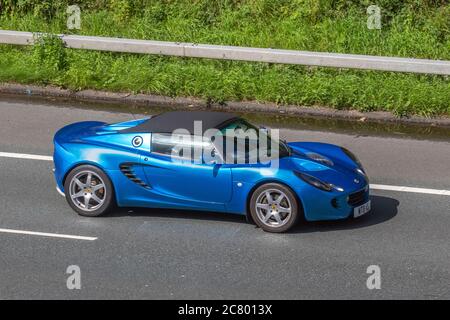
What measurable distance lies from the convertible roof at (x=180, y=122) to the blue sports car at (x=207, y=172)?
12 millimetres

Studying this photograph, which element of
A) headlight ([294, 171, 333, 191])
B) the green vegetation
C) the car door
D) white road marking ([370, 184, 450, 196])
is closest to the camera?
headlight ([294, 171, 333, 191])

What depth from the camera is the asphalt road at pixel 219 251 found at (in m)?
10.9

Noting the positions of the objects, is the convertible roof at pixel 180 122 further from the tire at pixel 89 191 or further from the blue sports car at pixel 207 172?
the tire at pixel 89 191

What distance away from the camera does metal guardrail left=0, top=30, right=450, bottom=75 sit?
17422 millimetres

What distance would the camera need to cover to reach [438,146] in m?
15.9

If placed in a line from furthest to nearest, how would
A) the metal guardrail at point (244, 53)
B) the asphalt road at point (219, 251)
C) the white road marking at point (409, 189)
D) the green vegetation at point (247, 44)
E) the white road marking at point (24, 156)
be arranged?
the green vegetation at point (247, 44) < the metal guardrail at point (244, 53) < the white road marking at point (24, 156) < the white road marking at point (409, 189) < the asphalt road at point (219, 251)

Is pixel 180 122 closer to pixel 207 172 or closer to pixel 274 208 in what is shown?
pixel 207 172

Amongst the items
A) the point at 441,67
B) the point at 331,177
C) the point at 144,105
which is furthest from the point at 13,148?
the point at 441,67

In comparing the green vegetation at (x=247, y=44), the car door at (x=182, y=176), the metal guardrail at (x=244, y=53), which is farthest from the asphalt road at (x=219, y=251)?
the green vegetation at (x=247, y=44)

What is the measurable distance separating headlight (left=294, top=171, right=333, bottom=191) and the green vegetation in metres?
5.30

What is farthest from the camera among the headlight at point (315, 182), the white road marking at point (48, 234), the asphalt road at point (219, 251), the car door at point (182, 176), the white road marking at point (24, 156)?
the white road marking at point (24, 156)

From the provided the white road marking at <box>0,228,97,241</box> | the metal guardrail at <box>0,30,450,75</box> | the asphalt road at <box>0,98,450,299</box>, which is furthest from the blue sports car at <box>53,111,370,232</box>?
the metal guardrail at <box>0,30,450,75</box>

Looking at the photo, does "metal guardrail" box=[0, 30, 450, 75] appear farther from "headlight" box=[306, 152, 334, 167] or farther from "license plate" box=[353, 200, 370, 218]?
"license plate" box=[353, 200, 370, 218]

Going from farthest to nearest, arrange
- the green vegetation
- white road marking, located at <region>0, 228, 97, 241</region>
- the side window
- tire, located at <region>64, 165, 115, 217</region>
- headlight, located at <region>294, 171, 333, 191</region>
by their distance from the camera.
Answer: the green vegetation, tire, located at <region>64, 165, 115, 217</region>, the side window, white road marking, located at <region>0, 228, 97, 241</region>, headlight, located at <region>294, 171, 333, 191</region>
